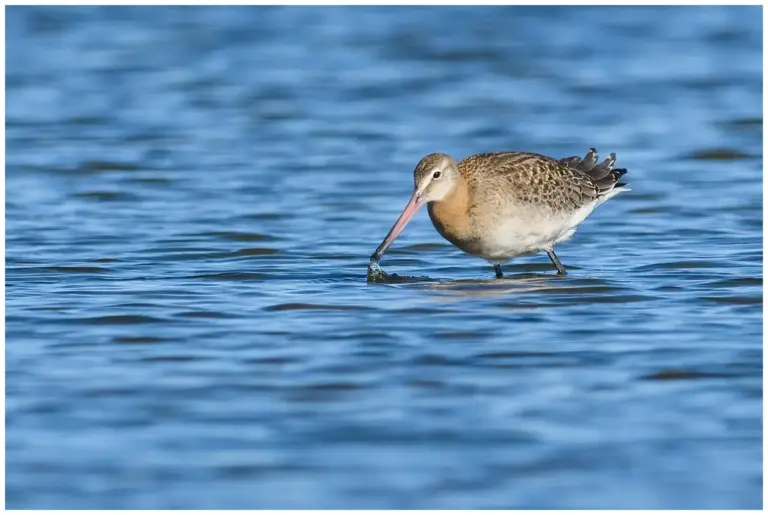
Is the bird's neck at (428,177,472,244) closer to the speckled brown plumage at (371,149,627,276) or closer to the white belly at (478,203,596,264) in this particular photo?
the speckled brown plumage at (371,149,627,276)

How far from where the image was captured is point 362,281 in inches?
368

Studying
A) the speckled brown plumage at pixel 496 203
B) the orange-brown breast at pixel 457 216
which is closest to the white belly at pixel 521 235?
the speckled brown plumage at pixel 496 203

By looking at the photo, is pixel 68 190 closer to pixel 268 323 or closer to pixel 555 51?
pixel 268 323

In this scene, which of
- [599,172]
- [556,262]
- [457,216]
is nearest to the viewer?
[457,216]

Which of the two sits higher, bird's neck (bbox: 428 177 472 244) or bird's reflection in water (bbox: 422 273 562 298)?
bird's neck (bbox: 428 177 472 244)

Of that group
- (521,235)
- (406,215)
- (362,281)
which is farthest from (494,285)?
(362,281)

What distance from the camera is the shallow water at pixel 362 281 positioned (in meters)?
5.77

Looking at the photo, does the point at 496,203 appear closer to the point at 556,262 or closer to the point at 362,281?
the point at 556,262

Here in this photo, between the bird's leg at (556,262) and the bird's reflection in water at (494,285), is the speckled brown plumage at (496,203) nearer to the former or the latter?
the bird's leg at (556,262)

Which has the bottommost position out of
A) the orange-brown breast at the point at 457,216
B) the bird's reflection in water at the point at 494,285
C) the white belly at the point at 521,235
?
the bird's reflection in water at the point at 494,285

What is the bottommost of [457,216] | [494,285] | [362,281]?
[494,285]

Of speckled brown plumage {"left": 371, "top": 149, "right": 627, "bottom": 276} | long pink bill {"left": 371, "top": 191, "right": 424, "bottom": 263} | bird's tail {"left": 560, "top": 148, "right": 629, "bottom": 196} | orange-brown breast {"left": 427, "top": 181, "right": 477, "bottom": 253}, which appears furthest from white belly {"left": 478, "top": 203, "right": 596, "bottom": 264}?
bird's tail {"left": 560, "top": 148, "right": 629, "bottom": 196}

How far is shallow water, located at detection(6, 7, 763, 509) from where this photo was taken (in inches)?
227

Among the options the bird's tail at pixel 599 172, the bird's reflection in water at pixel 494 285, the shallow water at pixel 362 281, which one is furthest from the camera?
the bird's tail at pixel 599 172
